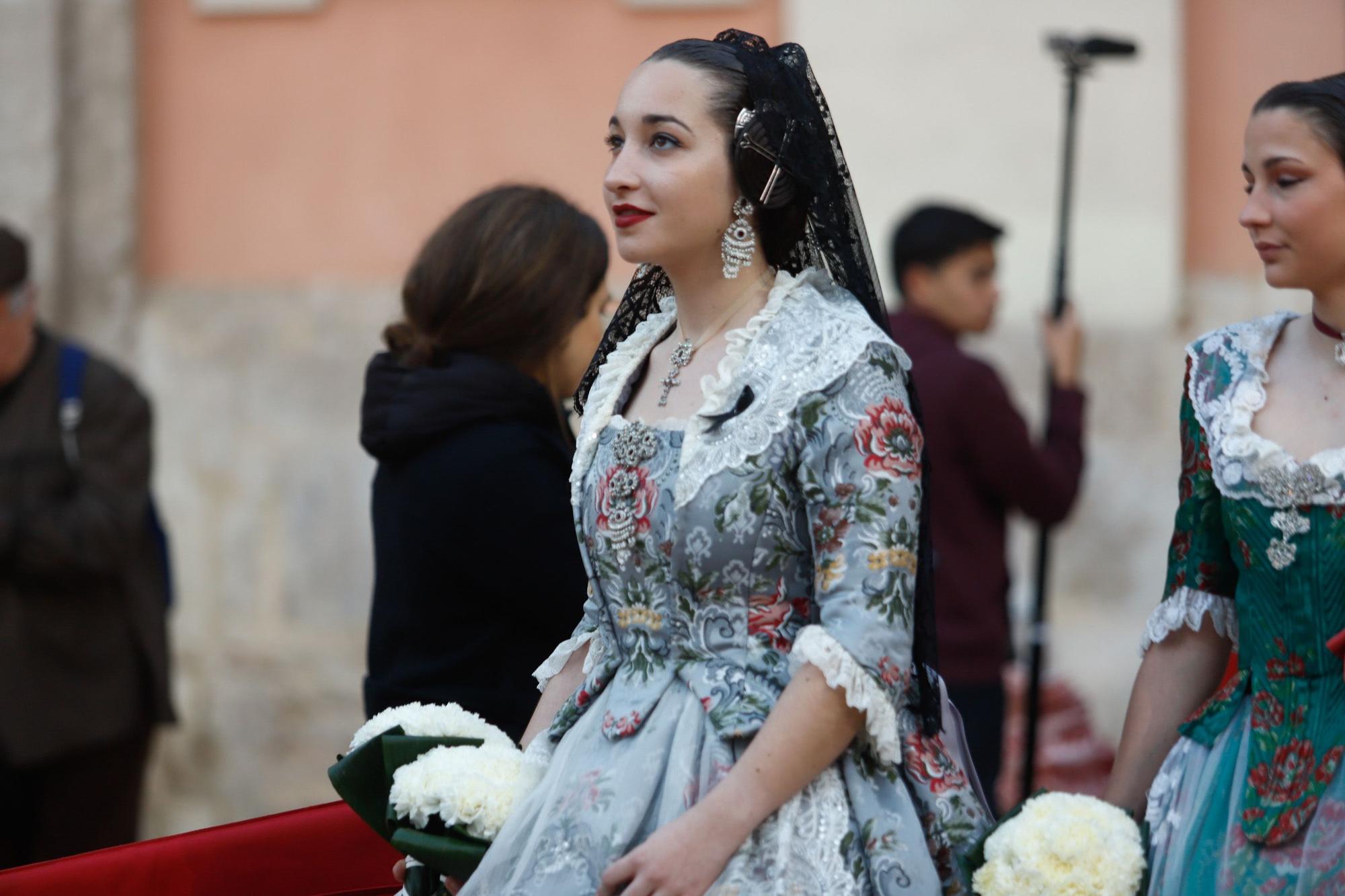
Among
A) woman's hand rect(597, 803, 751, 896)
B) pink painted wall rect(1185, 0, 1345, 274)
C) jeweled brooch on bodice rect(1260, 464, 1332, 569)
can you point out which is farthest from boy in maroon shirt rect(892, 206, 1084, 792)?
woman's hand rect(597, 803, 751, 896)

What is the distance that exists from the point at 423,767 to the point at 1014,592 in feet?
12.7

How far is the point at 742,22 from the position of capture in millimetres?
6156

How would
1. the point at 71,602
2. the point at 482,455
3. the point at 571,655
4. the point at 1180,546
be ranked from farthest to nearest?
1. the point at 71,602
2. the point at 482,455
3. the point at 571,655
4. the point at 1180,546

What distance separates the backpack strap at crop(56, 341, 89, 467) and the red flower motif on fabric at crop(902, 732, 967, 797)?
3.13m

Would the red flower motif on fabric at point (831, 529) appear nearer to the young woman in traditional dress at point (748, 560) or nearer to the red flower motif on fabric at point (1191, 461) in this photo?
the young woman in traditional dress at point (748, 560)

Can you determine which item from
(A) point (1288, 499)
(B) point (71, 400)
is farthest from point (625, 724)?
(B) point (71, 400)

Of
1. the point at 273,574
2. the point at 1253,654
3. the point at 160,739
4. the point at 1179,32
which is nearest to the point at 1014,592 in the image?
the point at 1179,32

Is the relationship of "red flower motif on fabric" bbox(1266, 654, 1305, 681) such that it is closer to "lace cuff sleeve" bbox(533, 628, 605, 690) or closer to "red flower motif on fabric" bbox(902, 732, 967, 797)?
"red flower motif on fabric" bbox(902, 732, 967, 797)

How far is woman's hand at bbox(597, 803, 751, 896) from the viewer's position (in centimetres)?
220

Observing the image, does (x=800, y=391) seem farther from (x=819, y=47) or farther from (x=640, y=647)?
(x=819, y=47)

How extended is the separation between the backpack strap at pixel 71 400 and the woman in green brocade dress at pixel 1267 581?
10.8ft

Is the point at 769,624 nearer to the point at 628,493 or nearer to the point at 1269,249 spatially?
the point at 628,493

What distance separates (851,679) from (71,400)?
3.28 m

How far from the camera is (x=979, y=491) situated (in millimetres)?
4844
